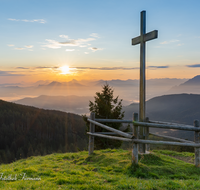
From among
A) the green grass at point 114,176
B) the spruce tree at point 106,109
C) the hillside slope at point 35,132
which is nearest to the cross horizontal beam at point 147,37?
the green grass at point 114,176

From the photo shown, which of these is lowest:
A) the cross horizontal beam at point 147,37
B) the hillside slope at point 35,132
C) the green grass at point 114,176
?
the hillside slope at point 35,132

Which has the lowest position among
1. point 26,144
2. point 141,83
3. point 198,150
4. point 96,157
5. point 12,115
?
point 26,144

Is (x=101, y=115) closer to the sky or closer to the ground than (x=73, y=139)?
closer to the sky

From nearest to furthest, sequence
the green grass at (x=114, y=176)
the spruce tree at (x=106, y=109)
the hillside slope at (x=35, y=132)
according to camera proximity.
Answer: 1. the green grass at (x=114, y=176)
2. the spruce tree at (x=106, y=109)
3. the hillside slope at (x=35, y=132)

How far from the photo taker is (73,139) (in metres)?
108

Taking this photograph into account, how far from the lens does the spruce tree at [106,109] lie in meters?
18.7

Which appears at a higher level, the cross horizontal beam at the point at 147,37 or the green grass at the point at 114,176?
the cross horizontal beam at the point at 147,37

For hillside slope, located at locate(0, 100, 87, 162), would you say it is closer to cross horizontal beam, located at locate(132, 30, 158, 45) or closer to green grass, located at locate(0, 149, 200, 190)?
green grass, located at locate(0, 149, 200, 190)

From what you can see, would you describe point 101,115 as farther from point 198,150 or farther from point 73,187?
point 73,187

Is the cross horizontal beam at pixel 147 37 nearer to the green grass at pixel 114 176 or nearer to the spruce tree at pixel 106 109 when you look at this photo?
the green grass at pixel 114 176

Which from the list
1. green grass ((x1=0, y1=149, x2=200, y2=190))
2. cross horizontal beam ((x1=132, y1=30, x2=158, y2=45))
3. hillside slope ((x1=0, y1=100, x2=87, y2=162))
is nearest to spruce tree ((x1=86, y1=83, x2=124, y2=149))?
green grass ((x1=0, y1=149, x2=200, y2=190))

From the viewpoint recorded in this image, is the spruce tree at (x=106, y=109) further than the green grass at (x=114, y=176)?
→ Yes

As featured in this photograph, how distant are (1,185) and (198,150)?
7512 millimetres

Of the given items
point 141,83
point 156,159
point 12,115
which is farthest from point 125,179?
point 12,115
